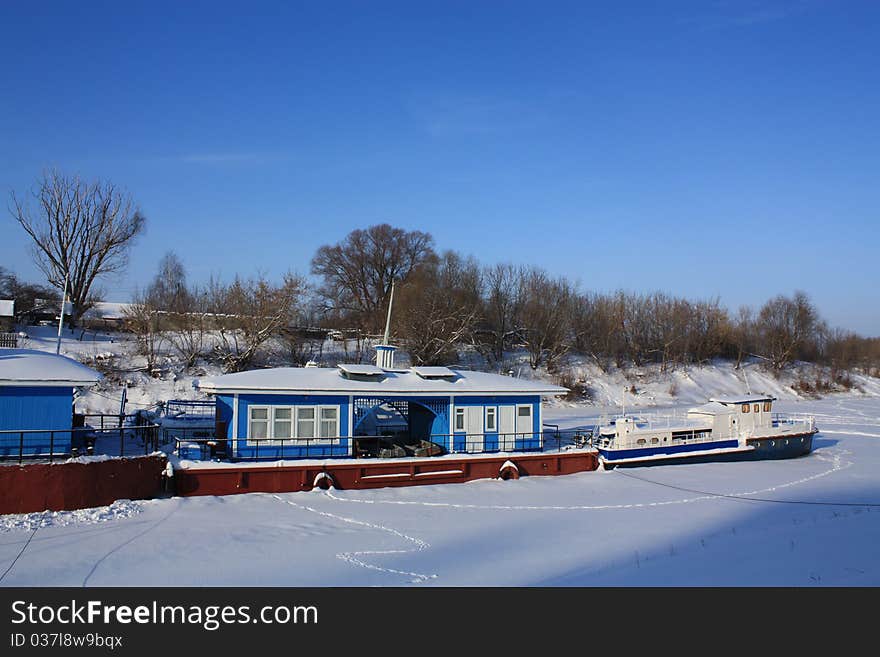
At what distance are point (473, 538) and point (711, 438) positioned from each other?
18.9m

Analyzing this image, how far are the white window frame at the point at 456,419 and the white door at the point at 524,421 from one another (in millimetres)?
2163

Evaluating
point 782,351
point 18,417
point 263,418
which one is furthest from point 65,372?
point 782,351

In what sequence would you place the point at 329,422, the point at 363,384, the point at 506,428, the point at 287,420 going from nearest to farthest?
the point at 287,420, the point at 329,422, the point at 363,384, the point at 506,428

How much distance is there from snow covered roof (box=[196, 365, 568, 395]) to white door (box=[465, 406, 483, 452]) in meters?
0.79

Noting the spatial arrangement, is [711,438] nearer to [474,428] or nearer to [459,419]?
[474,428]

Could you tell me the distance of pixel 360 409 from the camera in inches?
888

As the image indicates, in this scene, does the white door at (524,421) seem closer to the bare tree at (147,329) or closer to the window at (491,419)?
the window at (491,419)

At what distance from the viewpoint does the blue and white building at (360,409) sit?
823 inches

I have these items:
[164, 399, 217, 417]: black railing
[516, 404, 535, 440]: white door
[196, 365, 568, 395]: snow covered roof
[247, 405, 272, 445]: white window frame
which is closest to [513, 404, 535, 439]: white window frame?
[516, 404, 535, 440]: white door

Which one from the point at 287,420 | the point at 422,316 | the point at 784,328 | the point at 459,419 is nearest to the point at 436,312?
the point at 422,316

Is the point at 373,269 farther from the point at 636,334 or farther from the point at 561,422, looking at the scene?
the point at 561,422

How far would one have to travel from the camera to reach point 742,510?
18938 mm

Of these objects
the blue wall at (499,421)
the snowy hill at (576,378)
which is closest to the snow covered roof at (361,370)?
the blue wall at (499,421)
